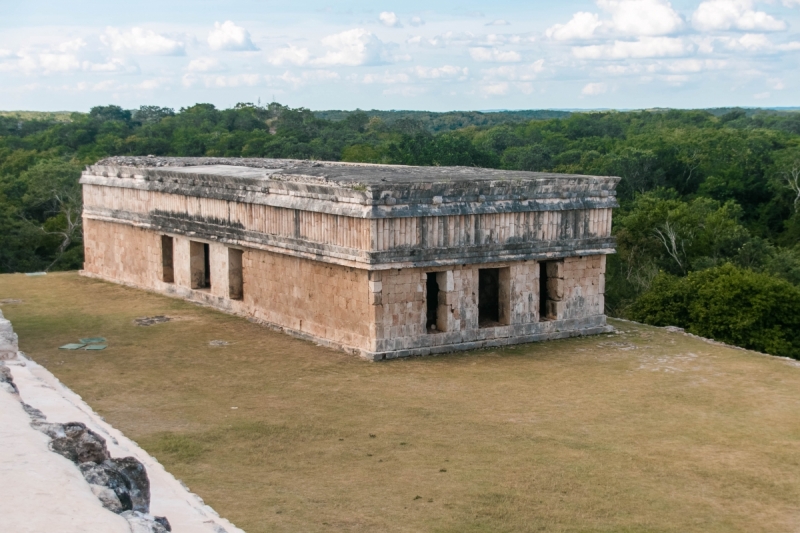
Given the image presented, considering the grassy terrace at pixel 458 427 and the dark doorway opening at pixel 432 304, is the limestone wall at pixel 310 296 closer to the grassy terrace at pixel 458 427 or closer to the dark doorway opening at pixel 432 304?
the grassy terrace at pixel 458 427

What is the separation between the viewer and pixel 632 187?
37250mm

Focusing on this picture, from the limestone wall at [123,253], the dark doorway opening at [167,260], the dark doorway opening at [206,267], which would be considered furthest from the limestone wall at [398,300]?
the limestone wall at [123,253]

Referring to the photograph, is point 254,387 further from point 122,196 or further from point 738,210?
point 738,210

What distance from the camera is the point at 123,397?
459 inches

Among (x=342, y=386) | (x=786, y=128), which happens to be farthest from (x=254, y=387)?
Result: (x=786, y=128)

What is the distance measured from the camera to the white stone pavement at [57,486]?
5617 mm

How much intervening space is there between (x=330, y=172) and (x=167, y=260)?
4.98 metres

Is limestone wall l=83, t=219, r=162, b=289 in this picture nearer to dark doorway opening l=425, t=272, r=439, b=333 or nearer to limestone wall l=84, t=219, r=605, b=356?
limestone wall l=84, t=219, r=605, b=356

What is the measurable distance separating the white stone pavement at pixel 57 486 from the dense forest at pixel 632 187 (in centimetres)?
1162

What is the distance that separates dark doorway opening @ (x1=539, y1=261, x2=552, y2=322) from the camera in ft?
49.9

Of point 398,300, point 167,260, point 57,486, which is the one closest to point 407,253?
point 398,300

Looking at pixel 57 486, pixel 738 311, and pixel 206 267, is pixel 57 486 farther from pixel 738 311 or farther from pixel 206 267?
pixel 738 311

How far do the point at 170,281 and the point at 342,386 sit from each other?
8.05 metres

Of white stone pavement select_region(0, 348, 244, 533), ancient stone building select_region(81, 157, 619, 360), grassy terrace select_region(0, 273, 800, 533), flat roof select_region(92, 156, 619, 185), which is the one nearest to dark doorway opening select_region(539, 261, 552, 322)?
ancient stone building select_region(81, 157, 619, 360)
